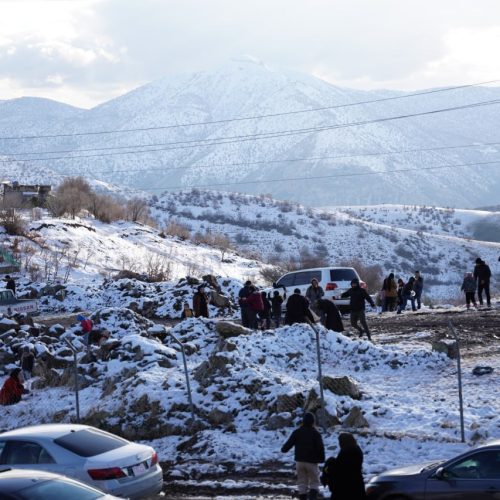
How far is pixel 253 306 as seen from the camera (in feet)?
88.6

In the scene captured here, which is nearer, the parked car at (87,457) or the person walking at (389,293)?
the parked car at (87,457)

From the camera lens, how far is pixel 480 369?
770 inches

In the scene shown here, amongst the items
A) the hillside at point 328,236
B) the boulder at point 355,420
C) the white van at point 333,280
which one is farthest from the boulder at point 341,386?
the hillside at point 328,236

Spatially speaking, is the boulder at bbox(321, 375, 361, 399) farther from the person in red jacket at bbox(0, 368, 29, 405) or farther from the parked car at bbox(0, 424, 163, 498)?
the person in red jacket at bbox(0, 368, 29, 405)

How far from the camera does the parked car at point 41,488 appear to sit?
905cm

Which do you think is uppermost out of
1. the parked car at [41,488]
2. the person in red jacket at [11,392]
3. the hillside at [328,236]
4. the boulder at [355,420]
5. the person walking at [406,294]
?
the hillside at [328,236]

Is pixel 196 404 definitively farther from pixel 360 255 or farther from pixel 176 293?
pixel 360 255

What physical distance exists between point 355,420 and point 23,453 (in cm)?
615

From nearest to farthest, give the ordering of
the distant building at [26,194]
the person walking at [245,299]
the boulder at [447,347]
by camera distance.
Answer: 1. the boulder at [447,347]
2. the person walking at [245,299]
3. the distant building at [26,194]

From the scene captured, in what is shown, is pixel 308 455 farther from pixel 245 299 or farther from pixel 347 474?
pixel 245 299

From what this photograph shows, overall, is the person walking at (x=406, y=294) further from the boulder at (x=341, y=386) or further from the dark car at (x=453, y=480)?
the dark car at (x=453, y=480)

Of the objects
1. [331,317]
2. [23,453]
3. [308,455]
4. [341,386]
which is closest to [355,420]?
[341,386]

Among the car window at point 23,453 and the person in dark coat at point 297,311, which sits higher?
the person in dark coat at point 297,311

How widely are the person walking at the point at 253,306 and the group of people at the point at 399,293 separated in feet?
24.7
